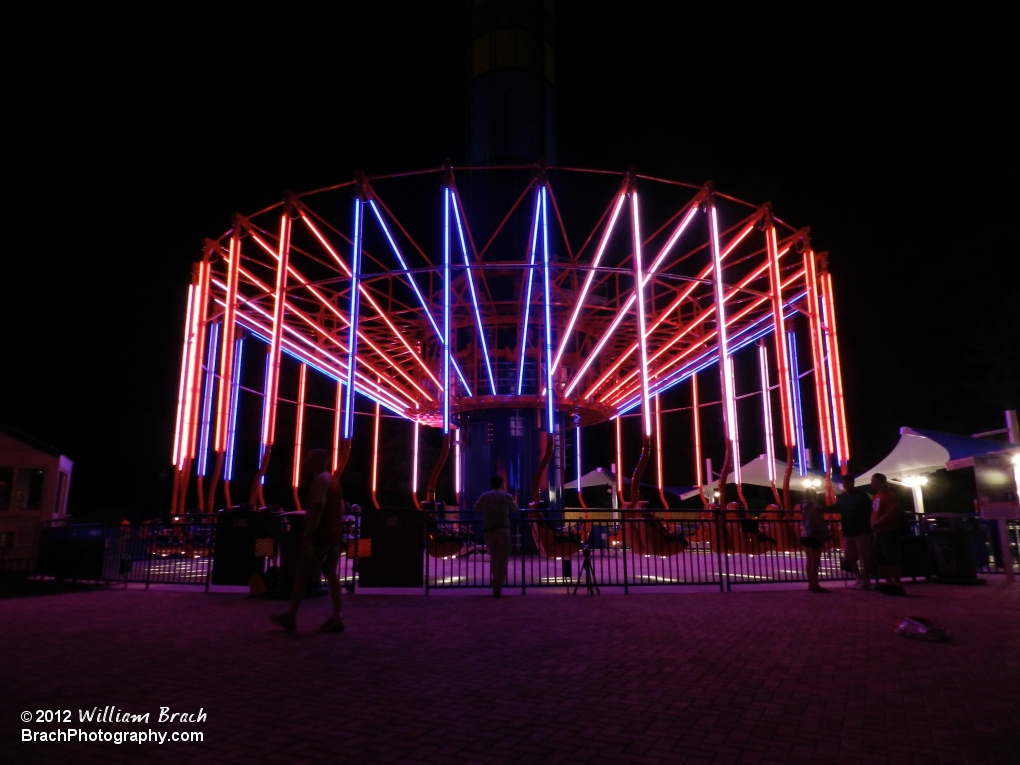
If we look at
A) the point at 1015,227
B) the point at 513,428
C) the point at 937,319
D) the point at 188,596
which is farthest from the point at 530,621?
the point at 937,319

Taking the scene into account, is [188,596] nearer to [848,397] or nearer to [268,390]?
[268,390]

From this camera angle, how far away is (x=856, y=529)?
1056 centimetres

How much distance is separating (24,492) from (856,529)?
1952 centimetres

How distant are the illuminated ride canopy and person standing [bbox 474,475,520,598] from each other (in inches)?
126

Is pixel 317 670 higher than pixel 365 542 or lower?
lower

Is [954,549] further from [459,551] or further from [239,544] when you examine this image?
[239,544]

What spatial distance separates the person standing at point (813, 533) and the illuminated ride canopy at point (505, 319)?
9.09 ft

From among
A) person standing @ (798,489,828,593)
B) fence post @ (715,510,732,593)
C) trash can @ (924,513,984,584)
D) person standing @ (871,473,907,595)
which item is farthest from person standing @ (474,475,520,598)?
trash can @ (924,513,984,584)

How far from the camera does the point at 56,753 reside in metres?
3.62

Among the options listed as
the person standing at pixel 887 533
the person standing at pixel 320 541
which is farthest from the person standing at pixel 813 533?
the person standing at pixel 320 541

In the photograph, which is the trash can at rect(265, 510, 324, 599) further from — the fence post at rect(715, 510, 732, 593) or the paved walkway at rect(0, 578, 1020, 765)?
the fence post at rect(715, 510, 732, 593)

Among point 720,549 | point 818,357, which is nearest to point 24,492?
point 720,549

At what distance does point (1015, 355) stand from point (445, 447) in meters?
28.1

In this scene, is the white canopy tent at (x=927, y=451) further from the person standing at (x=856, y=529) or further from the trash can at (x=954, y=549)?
Answer: the person standing at (x=856, y=529)
